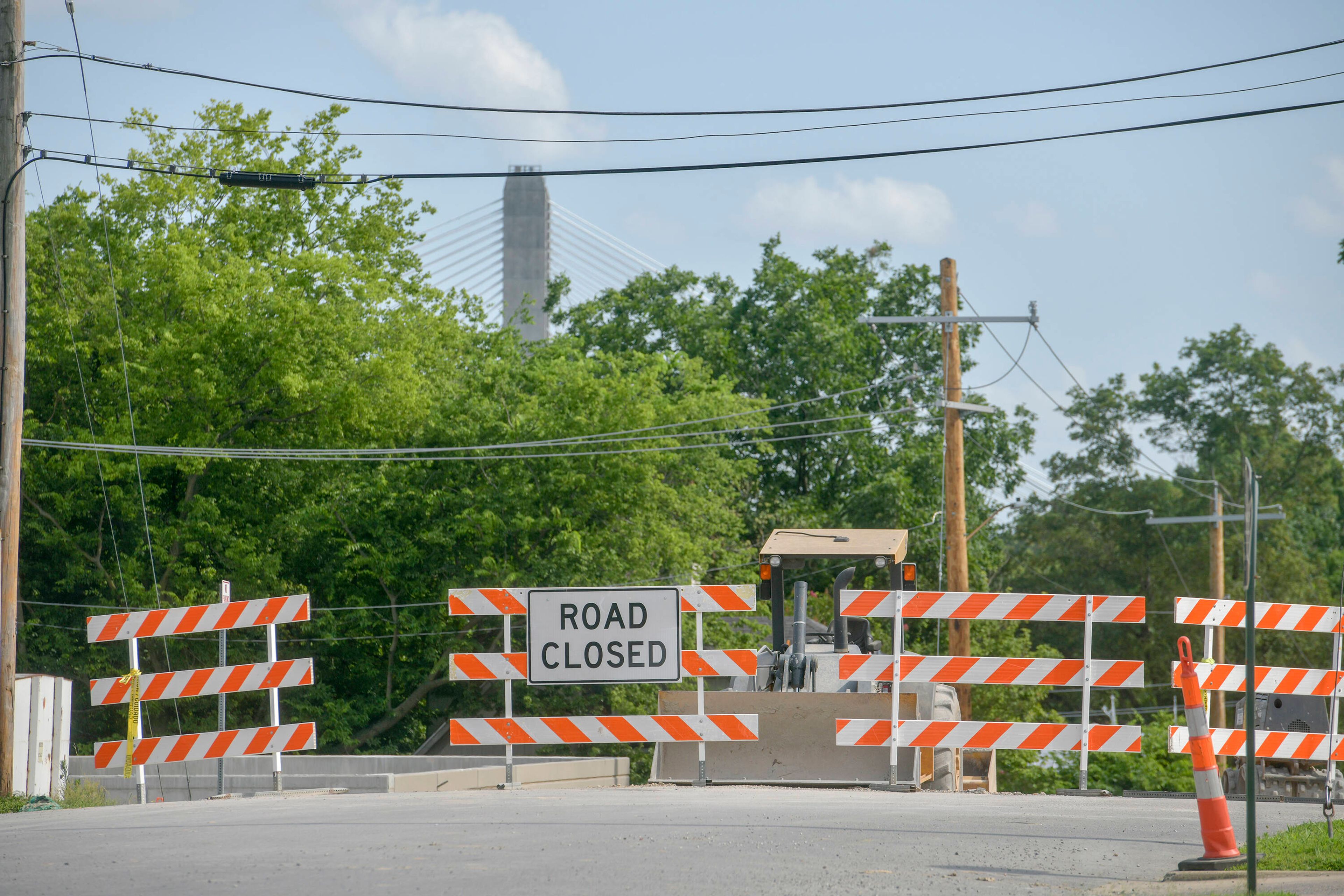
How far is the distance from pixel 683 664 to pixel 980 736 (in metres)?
2.61

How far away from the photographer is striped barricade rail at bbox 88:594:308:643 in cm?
1171

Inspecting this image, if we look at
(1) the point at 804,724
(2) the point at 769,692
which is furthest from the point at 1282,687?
(2) the point at 769,692

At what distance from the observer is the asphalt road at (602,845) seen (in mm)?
6457

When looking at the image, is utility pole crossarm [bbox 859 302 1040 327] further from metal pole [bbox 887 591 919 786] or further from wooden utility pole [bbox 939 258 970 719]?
metal pole [bbox 887 591 919 786]

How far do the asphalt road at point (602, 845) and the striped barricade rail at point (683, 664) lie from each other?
53.0 inches

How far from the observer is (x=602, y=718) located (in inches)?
Answer: 467

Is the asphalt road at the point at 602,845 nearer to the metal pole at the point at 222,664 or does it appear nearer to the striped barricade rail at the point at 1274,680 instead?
the striped barricade rail at the point at 1274,680

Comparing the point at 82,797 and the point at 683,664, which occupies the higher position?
the point at 683,664

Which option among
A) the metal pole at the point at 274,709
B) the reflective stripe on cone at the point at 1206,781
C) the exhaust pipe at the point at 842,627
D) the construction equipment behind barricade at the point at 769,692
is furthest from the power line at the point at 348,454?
the reflective stripe on cone at the point at 1206,781

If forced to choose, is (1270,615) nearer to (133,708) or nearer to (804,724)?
(804,724)

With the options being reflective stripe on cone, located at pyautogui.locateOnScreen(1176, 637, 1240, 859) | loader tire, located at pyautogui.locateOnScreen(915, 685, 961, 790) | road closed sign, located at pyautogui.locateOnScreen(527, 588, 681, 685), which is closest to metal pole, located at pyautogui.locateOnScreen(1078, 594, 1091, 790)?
loader tire, located at pyautogui.locateOnScreen(915, 685, 961, 790)

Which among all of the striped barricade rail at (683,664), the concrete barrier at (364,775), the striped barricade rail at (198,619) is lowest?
the concrete barrier at (364,775)

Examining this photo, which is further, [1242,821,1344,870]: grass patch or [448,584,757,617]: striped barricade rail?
[448,584,757,617]: striped barricade rail

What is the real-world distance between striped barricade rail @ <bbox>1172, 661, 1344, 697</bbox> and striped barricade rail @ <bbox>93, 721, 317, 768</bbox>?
7.63 metres
